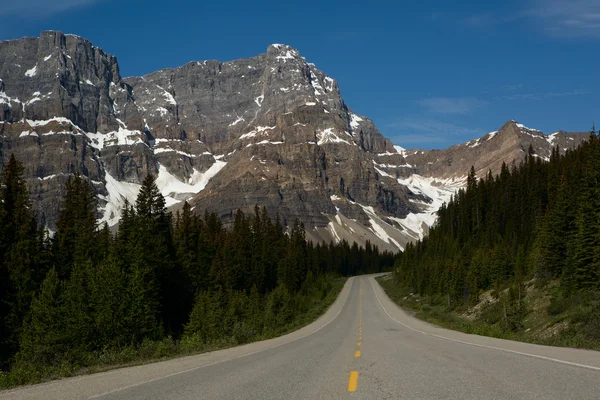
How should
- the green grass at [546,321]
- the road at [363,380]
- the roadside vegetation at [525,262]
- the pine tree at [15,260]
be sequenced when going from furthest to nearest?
the pine tree at [15,260] < the roadside vegetation at [525,262] < the green grass at [546,321] < the road at [363,380]

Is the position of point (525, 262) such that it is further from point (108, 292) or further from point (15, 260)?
point (15, 260)

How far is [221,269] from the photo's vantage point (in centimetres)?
7512

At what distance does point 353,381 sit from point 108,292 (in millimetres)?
26382

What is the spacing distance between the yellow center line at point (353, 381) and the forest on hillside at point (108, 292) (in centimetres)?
789

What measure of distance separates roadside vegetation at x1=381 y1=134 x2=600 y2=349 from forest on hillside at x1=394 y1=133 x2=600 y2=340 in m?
0.10

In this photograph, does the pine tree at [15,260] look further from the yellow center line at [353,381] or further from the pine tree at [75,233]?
the yellow center line at [353,381]

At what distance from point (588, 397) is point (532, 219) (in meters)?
78.0

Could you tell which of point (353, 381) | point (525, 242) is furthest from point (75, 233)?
point (525, 242)

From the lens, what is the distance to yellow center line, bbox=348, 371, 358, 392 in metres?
9.91

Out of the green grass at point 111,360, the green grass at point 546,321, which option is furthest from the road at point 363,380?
the green grass at point 546,321

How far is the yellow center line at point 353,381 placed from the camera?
9.91 m

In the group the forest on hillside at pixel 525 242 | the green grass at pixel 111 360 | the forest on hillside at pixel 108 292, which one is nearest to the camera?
the green grass at pixel 111 360

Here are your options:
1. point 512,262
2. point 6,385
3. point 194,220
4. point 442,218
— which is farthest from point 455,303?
point 442,218

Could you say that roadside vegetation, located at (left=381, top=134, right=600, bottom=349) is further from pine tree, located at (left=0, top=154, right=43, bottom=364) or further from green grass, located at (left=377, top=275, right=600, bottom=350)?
pine tree, located at (left=0, top=154, right=43, bottom=364)
